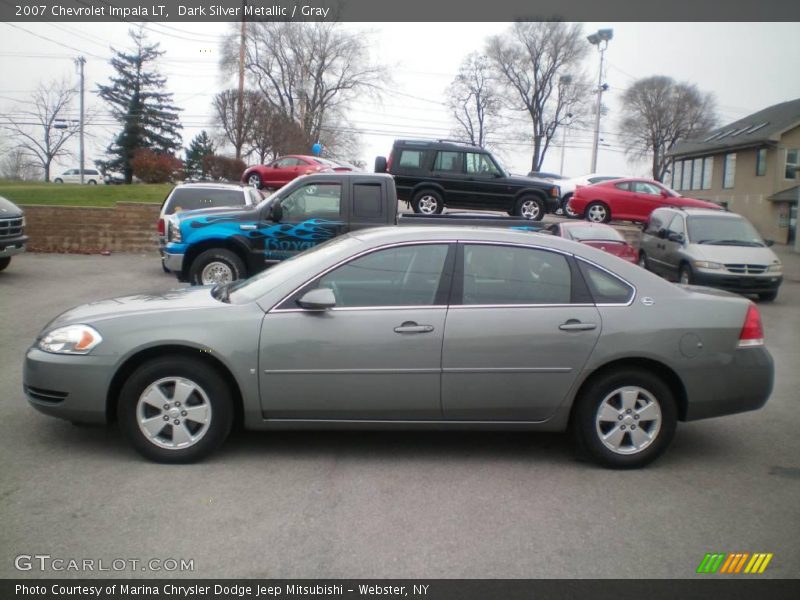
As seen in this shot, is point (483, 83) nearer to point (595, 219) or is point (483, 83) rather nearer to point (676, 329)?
point (595, 219)


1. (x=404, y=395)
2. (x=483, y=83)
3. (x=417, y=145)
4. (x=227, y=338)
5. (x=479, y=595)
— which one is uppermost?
(x=483, y=83)

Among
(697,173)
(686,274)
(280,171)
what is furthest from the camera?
(697,173)

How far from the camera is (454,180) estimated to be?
1895cm

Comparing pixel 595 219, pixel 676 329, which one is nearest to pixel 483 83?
pixel 595 219

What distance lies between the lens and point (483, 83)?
200 ft

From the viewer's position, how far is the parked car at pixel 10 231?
1368cm

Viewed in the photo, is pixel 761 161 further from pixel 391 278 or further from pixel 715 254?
pixel 391 278

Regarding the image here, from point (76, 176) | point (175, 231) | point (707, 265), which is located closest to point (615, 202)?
point (707, 265)

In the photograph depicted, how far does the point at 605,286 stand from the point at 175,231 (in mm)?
8478

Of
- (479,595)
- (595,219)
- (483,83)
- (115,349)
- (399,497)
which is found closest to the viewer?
(479,595)

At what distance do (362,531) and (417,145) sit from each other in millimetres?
15781

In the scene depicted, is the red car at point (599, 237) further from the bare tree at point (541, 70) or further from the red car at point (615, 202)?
the bare tree at point (541, 70)

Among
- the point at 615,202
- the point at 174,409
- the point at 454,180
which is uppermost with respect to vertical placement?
the point at 454,180

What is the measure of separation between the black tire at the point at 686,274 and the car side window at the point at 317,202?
7.42m
